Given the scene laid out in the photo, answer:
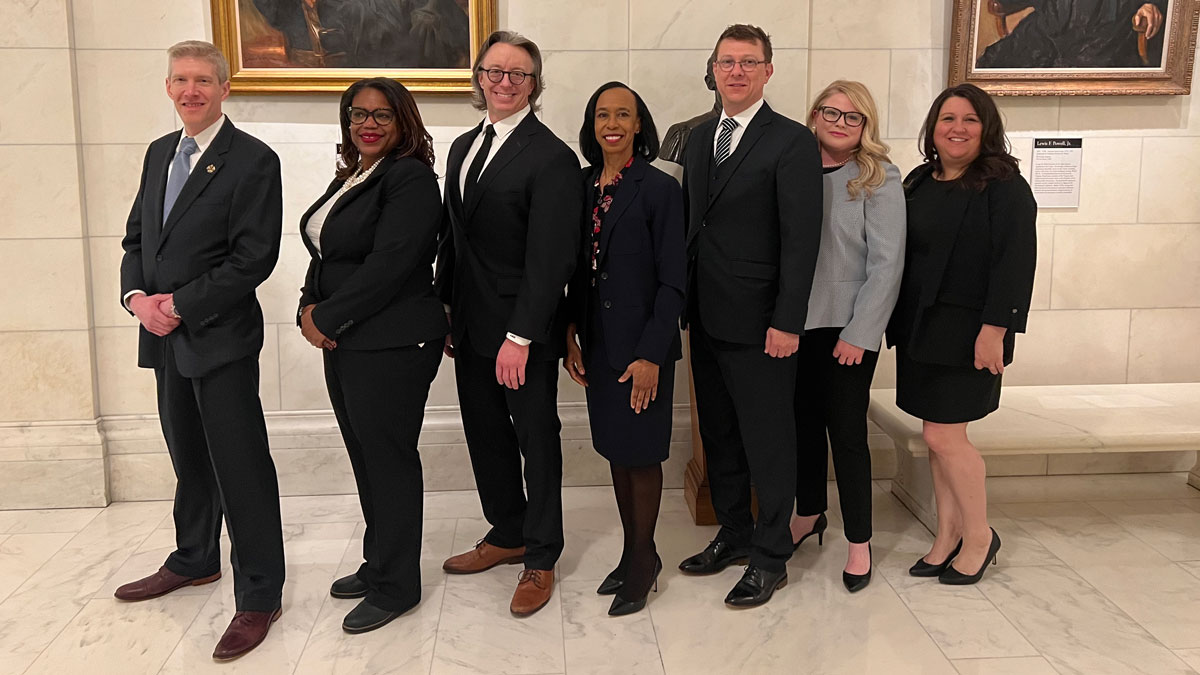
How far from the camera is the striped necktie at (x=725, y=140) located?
3.32 meters

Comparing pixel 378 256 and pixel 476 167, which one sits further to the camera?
pixel 476 167

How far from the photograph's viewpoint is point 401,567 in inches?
131

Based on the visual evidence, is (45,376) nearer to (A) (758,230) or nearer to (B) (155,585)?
(B) (155,585)

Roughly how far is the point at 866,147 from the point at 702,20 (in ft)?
5.00

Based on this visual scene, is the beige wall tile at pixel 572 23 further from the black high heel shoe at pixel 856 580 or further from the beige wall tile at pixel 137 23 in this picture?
the black high heel shoe at pixel 856 580

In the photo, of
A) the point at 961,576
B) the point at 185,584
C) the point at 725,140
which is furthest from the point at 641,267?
the point at 185,584

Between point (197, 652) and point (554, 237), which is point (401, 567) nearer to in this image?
point (197, 652)

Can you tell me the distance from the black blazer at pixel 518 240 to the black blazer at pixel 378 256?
17cm

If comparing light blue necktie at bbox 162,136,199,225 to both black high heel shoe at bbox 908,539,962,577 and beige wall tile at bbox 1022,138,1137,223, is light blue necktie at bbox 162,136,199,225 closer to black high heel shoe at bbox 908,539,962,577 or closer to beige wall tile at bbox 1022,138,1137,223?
black high heel shoe at bbox 908,539,962,577

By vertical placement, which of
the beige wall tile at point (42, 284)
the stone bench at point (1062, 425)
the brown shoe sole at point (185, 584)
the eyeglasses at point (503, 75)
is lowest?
the brown shoe sole at point (185, 584)

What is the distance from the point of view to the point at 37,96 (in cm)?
429

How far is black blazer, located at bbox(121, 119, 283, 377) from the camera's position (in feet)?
9.93

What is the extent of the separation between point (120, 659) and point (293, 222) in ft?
7.33

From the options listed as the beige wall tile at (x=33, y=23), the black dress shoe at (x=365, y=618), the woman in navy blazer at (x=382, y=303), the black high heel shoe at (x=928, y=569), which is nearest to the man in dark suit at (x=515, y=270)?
the woman in navy blazer at (x=382, y=303)
